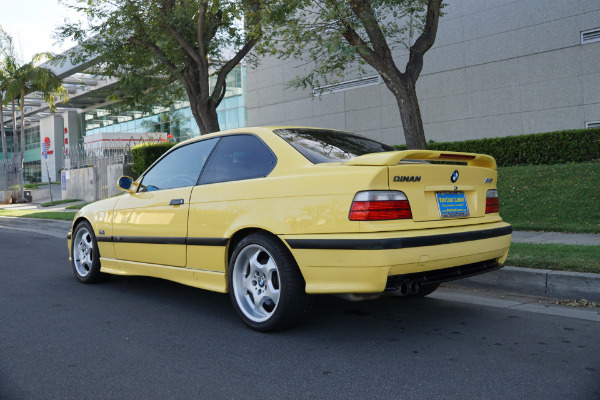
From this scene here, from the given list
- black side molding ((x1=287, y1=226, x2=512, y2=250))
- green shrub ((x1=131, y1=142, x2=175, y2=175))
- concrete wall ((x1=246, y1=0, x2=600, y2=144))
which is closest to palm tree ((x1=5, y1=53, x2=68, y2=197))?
green shrub ((x1=131, y1=142, x2=175, y2=175))

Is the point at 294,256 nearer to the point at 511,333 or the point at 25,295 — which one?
the point at 511,333

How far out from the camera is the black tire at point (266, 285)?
12.0 ft

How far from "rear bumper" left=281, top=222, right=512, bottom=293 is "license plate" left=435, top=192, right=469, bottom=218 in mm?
118

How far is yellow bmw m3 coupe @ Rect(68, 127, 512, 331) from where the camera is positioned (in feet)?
11.1

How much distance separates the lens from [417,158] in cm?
369

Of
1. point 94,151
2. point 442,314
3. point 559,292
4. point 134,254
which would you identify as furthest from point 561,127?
point 94,151

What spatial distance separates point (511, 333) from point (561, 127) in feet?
40.3

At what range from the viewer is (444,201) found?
377cm

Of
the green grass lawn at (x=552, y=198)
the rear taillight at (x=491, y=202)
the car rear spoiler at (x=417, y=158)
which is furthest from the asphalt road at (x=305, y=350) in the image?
the green grass lawn at (x=552, y=198)

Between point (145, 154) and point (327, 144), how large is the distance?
1748cm

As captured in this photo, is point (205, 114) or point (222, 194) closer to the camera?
point (222, 194)

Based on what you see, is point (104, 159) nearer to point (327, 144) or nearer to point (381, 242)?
point (327, 144)

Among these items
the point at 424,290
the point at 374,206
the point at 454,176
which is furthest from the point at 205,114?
the point at 374,206

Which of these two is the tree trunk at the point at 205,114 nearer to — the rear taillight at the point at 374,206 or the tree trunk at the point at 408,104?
the tree trunk at the point at 408,104
